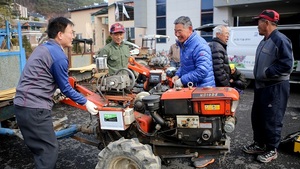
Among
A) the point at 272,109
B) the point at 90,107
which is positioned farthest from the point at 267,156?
the point at 90,107

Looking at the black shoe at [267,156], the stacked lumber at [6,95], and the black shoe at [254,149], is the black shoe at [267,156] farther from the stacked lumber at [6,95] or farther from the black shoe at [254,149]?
the stacked lumber at [6,95]

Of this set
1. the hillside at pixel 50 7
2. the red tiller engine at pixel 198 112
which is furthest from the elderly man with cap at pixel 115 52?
the hillside at pixel 50 7

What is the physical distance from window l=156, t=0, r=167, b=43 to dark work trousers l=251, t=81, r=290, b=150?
17.5 metres

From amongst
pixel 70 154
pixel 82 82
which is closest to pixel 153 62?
pixel 82 82

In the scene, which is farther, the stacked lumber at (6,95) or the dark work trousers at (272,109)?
the stacked lumber at (6,95)

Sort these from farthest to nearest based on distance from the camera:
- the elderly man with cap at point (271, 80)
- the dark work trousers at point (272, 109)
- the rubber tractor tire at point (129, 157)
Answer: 1. the dark work trousers at point (272, 109)
2. the elderly man with cap at point (271, 80)
3. the rubber tractor tire at point (129, 157)

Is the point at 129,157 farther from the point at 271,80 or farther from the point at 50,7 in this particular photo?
the point at 50,7

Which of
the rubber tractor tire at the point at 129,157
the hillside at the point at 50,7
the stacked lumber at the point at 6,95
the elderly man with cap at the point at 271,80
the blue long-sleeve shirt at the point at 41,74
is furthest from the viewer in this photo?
the hillside at the point at 50,7

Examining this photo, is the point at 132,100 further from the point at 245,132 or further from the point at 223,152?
the point at 245,132

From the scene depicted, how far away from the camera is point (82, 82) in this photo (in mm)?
8766

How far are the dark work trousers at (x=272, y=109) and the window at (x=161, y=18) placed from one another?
57.3ft

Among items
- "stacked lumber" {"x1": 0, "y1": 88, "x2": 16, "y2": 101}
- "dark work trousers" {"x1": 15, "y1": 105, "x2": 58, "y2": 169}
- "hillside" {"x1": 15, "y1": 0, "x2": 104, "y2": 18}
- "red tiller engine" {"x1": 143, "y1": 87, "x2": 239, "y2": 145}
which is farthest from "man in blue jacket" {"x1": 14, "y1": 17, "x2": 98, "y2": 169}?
"hillside" {"x1": 15, "y1": 0, "x2": 104, "y2": 18}

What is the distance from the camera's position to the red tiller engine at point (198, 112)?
2.56 m

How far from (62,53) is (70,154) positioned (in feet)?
6.60
